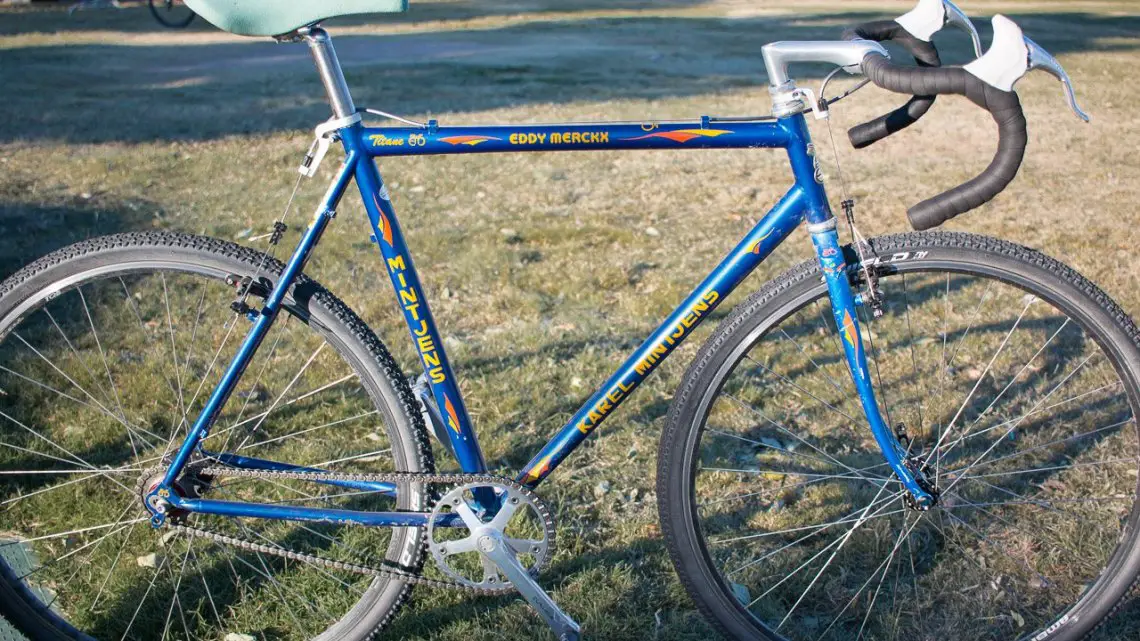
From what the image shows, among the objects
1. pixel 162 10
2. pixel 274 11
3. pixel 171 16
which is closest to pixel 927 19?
pixel 274 11

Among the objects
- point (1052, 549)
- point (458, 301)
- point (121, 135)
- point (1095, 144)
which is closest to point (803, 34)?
point (1095, 144)

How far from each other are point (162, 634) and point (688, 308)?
164 cm

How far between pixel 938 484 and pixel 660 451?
83 centimetres

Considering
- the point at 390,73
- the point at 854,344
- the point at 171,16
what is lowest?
the point at 854,344

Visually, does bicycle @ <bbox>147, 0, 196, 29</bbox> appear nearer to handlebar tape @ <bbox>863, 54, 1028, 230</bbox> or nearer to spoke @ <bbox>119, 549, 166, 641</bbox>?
spoke @ <bbox>119, 549, 166, 641</bbox>

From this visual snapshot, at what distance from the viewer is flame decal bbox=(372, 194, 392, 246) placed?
210 cm

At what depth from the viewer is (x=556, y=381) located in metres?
3.93

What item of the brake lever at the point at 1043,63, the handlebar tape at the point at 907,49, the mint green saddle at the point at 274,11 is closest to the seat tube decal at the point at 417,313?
the mint green saddle at the point at 274,11

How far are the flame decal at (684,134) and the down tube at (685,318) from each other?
21 cm

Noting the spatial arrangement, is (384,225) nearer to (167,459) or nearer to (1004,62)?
(167,459)

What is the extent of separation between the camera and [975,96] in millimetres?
1744

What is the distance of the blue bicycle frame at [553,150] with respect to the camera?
6.70 feet

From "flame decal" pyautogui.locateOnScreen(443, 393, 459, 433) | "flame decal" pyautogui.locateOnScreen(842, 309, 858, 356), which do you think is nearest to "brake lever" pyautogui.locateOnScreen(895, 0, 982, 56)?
"flame decal" pyautogui.locateOnScreen(842, 309, 858, 356)

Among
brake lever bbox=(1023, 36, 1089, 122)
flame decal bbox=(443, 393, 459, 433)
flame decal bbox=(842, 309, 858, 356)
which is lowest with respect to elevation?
flame decal bbox=(443, 393, 459, 433)
